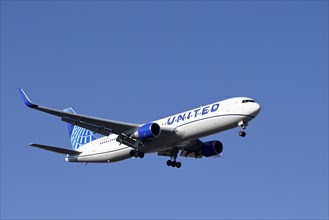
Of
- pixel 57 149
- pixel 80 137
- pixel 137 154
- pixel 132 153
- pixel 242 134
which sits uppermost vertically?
pixel 80 137

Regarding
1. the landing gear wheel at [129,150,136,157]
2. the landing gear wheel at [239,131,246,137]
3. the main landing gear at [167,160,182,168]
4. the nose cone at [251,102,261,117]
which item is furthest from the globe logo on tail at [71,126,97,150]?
the nose cone at [251,102,261,117]

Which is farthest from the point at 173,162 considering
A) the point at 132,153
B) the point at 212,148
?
the point at 132,153

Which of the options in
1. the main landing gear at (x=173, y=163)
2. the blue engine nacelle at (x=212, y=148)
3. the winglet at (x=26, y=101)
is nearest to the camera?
the winglet at (x=26, y=101)

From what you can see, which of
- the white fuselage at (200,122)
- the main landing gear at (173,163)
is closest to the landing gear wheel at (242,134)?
the white fuselage at (200,122)

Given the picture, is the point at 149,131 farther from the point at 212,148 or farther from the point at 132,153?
the point at 212,148

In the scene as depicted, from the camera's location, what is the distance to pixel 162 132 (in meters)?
54.5

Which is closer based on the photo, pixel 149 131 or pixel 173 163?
pixel 149 131

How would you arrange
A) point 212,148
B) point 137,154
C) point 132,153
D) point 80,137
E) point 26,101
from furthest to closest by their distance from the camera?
1. point 80,137
2. point 212,148
3. point 132,153
4. point 137,154
5. point 26,101

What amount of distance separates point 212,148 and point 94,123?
10.7 m

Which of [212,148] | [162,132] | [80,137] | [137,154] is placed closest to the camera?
[162,132]

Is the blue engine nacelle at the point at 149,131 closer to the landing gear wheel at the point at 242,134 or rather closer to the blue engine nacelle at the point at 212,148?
the landing gear wheel at the point at 242,134

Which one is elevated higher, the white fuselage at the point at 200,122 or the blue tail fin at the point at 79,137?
the blue tail fin at the point at 79,137

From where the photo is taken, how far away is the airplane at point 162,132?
5219 cm

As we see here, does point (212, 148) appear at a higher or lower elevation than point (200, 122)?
higher
